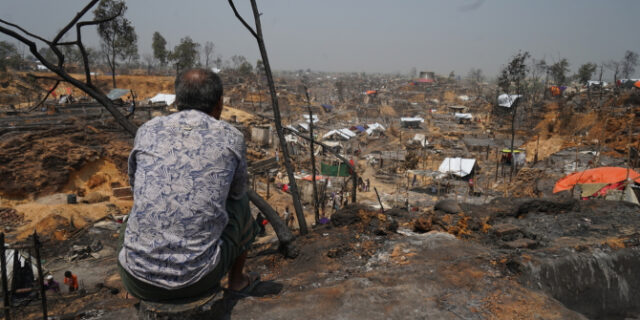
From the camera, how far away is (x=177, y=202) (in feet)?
4.96

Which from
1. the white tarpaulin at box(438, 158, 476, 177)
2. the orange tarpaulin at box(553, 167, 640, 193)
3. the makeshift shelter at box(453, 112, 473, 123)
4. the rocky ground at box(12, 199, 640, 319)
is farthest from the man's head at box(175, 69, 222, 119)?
the makeshift shelter at box(453, 112, 473, 123)

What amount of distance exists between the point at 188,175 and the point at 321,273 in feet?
6.13

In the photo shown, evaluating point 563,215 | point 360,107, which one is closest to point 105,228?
point 563,215

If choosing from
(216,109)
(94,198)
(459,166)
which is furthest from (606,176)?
(94,198)

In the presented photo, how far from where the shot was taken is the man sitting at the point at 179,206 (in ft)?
4.93

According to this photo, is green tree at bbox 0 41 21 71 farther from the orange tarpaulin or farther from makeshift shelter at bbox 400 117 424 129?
the orange tarpaulin

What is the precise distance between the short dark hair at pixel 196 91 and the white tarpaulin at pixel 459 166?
16290mm

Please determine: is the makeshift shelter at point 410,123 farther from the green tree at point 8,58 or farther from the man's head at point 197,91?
the green tree at point 8,58

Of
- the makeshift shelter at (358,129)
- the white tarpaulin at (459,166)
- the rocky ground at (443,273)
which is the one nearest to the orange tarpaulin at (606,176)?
the rocky ground at (443,273)

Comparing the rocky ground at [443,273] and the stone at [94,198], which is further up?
the rocky ground at [443,273]

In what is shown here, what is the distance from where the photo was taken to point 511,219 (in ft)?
16.6

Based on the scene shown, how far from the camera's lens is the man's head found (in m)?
1.86

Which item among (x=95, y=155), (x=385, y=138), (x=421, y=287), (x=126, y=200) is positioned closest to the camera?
(x=421, y=287)

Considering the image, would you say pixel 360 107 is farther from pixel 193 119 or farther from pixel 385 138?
pixel 193 119
